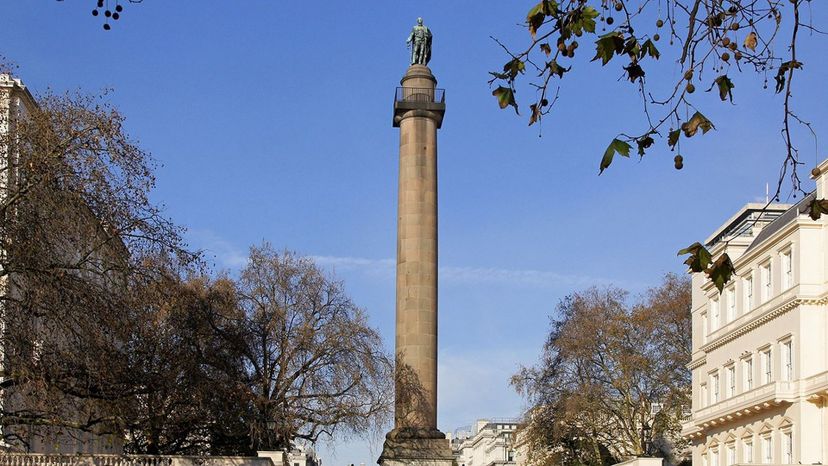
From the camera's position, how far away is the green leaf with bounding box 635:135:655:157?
8.77m

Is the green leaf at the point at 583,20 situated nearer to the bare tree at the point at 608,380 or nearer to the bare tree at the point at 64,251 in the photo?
the bare tree at the point at 64,251

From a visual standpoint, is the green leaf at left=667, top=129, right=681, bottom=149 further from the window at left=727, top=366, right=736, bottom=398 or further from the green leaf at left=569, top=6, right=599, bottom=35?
the window at left=727, top=366, right=736, bottom=398

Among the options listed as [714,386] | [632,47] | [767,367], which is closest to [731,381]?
[714,386]

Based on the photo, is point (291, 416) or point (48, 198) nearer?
point (48, 198)

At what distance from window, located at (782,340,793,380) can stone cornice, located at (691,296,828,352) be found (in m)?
1.26

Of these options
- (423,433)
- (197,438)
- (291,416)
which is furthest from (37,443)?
(423,433)

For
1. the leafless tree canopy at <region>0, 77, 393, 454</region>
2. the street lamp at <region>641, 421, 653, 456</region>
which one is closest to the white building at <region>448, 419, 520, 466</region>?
the street lamp at <region>641, 421, 653, 456</region>

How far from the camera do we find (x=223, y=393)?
145 feet

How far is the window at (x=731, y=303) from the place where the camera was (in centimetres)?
5462

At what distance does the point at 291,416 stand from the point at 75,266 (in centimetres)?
2610

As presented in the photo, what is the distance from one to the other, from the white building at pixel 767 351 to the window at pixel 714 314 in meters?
0.04

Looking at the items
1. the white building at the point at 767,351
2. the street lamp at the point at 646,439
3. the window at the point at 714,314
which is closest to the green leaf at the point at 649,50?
the white building at the point at 767,351

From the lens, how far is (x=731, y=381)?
54062 mm

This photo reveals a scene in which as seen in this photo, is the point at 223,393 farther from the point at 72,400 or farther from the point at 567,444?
the point at 567,444
